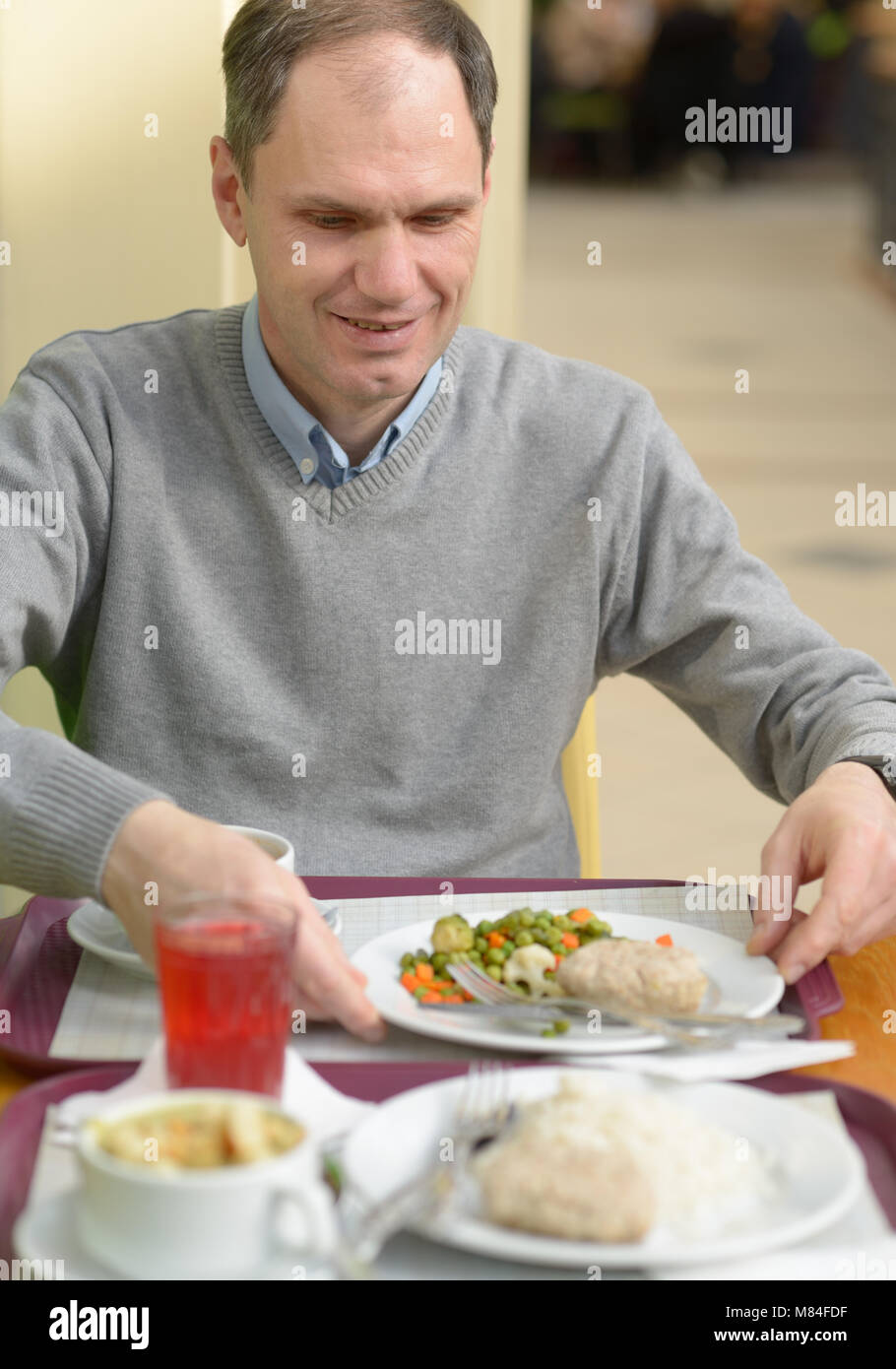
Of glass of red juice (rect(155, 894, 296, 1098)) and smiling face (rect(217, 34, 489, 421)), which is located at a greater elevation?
smiling face (rect(217, 34, 489, 421))

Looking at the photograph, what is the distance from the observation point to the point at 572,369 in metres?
1.74

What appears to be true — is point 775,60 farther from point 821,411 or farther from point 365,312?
point 365,312

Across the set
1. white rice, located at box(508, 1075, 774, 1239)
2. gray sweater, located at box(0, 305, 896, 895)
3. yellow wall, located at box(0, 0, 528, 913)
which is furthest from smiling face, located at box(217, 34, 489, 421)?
white rice, located at box(508, 1075, 774, 1239)

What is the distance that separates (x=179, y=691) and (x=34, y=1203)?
0.80 m

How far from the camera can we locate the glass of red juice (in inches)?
34.8

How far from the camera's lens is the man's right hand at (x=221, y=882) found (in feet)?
3.23

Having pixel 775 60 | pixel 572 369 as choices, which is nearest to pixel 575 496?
pixel 572 369

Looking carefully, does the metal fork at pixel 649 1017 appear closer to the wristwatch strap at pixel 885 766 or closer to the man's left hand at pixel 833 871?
the man's left hand at pixel 833 871

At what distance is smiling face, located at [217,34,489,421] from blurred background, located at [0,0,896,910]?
0.63m

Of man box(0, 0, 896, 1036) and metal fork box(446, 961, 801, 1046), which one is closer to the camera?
metal fork box(446, 961, 801, 1046)

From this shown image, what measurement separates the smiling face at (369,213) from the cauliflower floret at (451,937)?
58 cm

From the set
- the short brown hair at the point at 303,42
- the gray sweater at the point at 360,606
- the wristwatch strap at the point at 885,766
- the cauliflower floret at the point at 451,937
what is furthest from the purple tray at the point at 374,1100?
the short brown hair at the point at 303,42

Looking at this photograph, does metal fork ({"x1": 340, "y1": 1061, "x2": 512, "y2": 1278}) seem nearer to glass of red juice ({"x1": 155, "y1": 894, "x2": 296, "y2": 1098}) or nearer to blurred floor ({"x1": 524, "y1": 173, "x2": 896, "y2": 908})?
glass of red juice ({"x1": 155, "y1": 894, "x2": 296, "y2": 1098})

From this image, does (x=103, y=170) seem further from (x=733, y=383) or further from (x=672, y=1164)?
(x=733, y=383)
